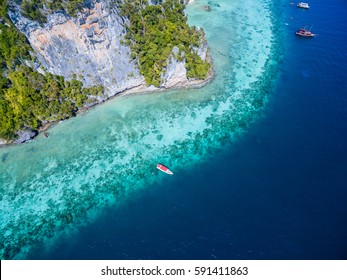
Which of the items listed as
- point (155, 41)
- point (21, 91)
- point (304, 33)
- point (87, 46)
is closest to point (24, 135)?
point (21, 91)

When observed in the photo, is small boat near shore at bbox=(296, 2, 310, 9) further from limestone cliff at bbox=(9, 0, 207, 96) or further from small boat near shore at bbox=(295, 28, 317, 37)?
limestone cliff at bbox=(9, 0, 207, 96)

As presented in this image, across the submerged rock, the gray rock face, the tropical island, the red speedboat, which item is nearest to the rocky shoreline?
the submerged rock

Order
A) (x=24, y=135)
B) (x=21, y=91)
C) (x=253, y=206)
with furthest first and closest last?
(x=24, y=135), (x=21, y=91), (x=253, y=206)

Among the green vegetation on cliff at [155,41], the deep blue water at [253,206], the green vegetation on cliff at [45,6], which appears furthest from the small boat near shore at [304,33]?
the green vegetation on cliff at [45,6]

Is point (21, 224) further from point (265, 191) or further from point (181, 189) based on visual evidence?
point (265, 191)

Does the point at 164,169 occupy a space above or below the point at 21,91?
below

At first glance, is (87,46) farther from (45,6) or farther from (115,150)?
(115,150)
